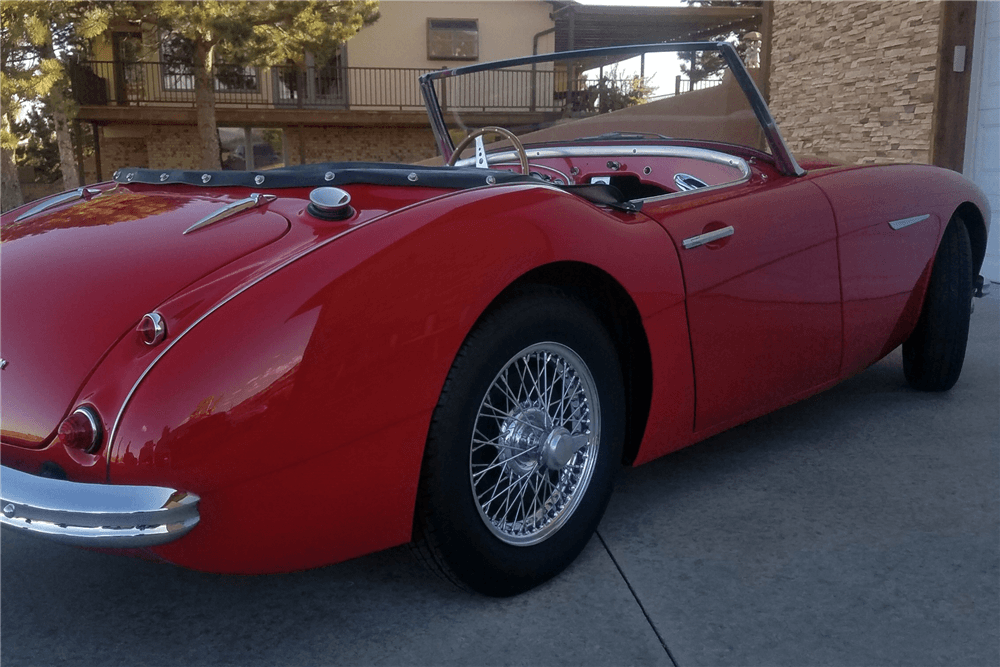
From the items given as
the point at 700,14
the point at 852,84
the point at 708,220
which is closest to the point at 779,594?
the point at 708,220

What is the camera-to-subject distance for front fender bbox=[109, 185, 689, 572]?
1.65m

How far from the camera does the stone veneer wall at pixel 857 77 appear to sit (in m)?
8.04

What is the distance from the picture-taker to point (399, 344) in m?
1.80

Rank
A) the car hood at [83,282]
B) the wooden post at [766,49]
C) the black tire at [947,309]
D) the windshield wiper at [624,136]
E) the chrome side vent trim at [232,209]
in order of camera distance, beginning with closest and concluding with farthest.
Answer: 1. the car hood at [83,282]
2. the chrome side vent trim at [232,209]
3. the windshield wiper at [624,136]
4. the black tire at [947,309]
5. the wooden post at [766,49]

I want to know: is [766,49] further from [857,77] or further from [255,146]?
→ [255,146]

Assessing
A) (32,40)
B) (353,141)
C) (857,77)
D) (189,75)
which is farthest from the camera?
(353,141)

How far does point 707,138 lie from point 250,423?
2149 mm

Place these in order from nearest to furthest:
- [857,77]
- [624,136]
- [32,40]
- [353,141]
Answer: [624,136], [857,77], [32,40], [353,141]

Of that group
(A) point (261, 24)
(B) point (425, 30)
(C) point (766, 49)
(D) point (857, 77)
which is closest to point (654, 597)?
(D) point (857, 77)

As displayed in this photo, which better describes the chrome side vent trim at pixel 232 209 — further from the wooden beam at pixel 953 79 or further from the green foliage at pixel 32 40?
the green foliage at pixel 32 40

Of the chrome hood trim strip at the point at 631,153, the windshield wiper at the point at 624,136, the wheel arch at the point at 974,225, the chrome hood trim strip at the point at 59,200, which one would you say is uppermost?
the windshield wiper at the point at 624,136

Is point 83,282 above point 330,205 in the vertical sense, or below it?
below

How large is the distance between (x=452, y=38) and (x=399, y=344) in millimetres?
21518

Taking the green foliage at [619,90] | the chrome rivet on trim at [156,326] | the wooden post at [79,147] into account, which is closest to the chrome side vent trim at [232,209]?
the chrome rivet on trim at [156,326]
